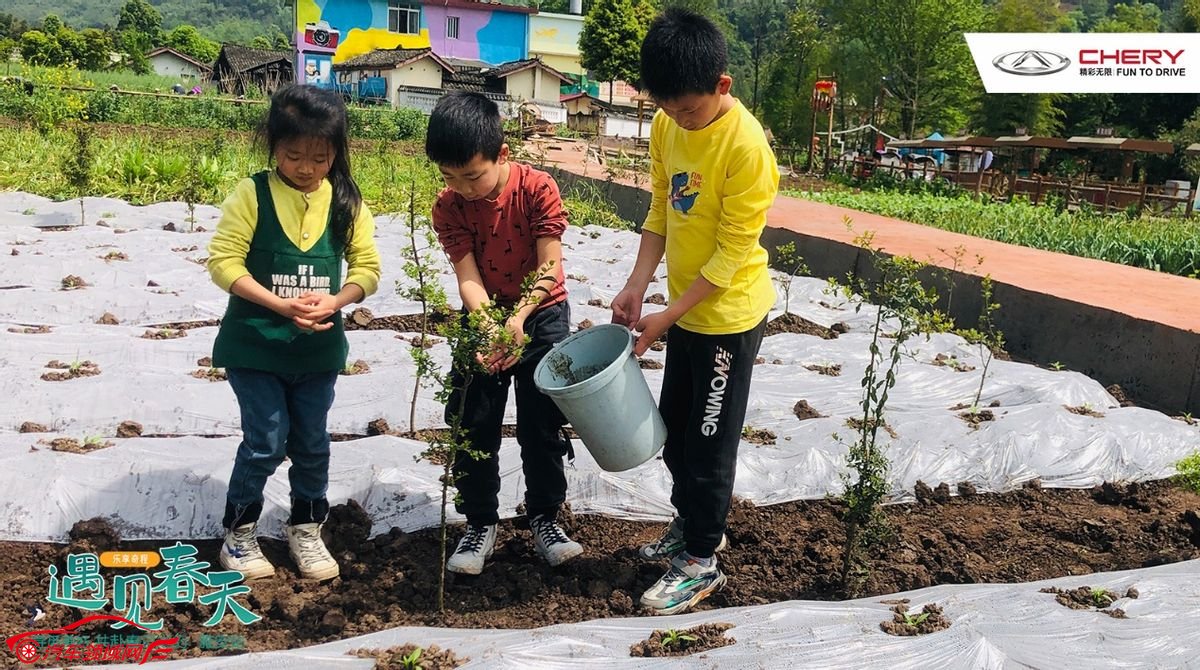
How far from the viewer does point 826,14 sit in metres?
35.0

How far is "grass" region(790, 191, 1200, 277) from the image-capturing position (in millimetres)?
6777

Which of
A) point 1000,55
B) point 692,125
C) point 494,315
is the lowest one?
point 494,315

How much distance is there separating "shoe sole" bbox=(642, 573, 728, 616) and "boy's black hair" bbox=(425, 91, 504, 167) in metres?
1.11

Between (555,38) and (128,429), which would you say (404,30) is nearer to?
(555,38)

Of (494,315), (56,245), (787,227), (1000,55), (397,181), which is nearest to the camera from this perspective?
(494,315)

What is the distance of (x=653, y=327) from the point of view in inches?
83.9

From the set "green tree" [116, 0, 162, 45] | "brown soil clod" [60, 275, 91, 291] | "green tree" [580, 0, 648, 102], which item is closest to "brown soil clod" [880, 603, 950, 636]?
"brown soil clod" [60, 275, 91, 291]

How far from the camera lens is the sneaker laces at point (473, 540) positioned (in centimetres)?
239

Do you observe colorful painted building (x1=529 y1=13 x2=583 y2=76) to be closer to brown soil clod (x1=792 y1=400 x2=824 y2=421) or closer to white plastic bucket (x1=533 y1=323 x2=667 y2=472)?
brown soil clod (x1=792 y1=400 x2=824 y2=421)

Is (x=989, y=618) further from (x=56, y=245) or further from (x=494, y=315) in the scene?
(x=56, y=245)

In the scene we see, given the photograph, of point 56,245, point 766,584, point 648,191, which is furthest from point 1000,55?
point 766,584

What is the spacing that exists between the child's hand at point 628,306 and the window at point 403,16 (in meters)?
42.7

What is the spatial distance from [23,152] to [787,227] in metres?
7.78

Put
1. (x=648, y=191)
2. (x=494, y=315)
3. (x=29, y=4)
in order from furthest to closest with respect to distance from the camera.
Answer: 1. (x=29, y=4)
2. (x=648, y=191)
3. (x=494, y=315)
